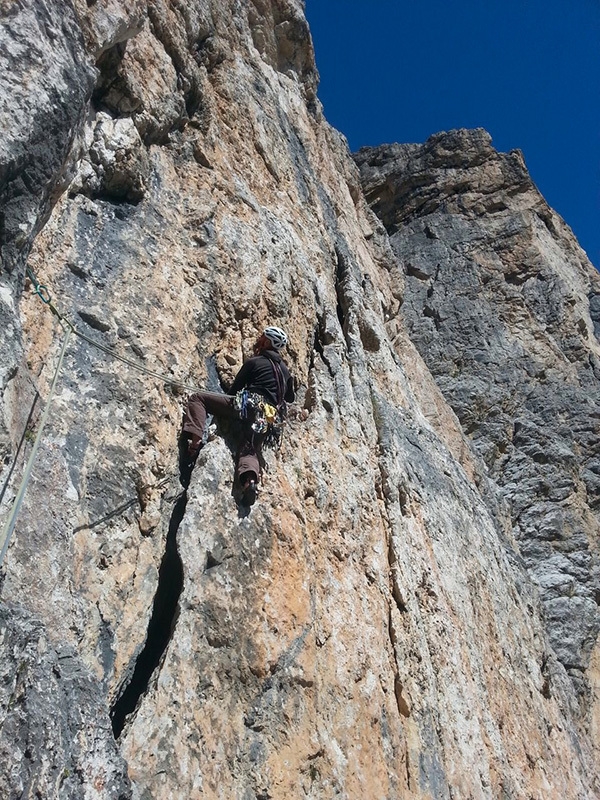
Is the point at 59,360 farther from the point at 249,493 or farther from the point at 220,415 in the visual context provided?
the point at 249,493

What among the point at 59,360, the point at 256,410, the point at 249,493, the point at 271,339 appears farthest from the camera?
the point at 271,339

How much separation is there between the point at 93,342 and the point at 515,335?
15.7m

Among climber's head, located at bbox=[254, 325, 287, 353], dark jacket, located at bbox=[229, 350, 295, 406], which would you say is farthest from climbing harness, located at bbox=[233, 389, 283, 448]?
climber's head, located at bbox=[254, 325, 287, 353]

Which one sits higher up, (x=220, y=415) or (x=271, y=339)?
(x=271, y=339)

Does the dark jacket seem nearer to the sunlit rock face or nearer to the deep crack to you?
the sunlit rock face

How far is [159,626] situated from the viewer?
5.35 meters

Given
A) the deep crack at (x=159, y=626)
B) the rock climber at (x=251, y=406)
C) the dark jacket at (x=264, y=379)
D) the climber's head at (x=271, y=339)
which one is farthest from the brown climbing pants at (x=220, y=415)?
the climber's head at (x=271, y=339)

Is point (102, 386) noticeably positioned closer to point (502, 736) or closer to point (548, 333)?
point (502, 736)

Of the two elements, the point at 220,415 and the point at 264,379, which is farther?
the point at 264,379

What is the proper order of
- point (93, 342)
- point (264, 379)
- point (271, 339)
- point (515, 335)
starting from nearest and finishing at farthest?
point (93, 342) < point (264, 379) < point (271, 339) < point (515, 335)

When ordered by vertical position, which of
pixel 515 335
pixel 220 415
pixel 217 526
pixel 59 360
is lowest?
pixel 217 526

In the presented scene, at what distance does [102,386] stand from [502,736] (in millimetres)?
6514

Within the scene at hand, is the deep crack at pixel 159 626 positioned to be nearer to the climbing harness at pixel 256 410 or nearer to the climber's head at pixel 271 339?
the climbing harness at pixel 256 410

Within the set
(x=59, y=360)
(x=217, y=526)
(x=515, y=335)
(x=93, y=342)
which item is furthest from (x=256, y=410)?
(x=515, y=335)
